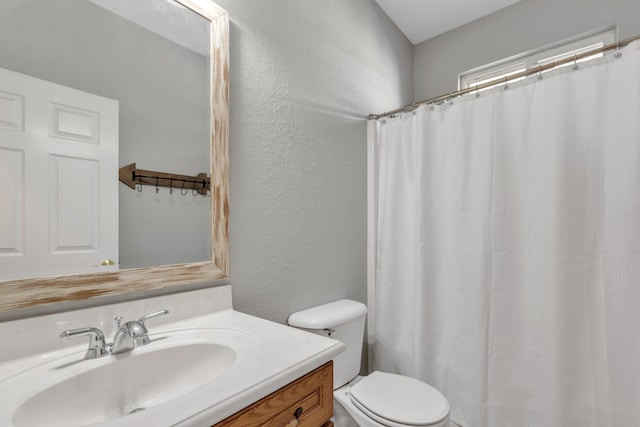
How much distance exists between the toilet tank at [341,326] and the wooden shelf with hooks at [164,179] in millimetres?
715

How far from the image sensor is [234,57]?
4.06 feet

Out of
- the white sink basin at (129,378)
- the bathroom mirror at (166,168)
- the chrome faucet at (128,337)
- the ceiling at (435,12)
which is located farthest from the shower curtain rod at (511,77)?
the chrome faucet at (128,337)

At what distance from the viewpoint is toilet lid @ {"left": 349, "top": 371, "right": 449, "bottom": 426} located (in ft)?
3.97

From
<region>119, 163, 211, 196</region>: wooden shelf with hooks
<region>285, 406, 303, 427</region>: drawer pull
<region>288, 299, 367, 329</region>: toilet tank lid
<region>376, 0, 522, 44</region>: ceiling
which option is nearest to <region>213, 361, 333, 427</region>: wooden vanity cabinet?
<region>285, 406, 303, 427</region>: drawer pull

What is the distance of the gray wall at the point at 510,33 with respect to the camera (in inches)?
70.1

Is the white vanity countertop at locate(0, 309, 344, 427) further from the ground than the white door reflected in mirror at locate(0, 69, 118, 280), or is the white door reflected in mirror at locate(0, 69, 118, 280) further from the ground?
the white door reflected in mirror at locate(0, 69, 118, 280)

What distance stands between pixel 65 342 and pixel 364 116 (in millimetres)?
1787

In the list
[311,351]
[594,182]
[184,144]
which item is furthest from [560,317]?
[184,144]

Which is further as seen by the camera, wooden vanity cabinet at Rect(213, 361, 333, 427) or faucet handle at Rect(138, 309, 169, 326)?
faucet handle at Rect(138, 309, 169, 326)

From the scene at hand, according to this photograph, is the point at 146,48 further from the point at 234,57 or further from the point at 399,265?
the point at 399,265

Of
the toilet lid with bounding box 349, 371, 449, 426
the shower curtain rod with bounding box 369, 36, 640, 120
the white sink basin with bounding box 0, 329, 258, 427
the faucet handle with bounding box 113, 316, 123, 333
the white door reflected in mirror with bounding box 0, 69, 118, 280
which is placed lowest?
the toilet lid with bounding box 349, 371, 449, 426

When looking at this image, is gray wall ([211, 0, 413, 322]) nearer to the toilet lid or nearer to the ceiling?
the ceiling

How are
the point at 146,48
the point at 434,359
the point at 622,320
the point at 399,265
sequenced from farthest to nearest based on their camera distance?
the point at 399,265 < the point at 434,359 < the point at 622,320 < the point at 146,48

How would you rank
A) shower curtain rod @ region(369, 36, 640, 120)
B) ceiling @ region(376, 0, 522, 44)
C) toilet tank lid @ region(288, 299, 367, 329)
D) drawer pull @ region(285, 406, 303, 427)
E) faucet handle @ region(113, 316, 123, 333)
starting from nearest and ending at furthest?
drawer pull @ region(285, 406, 303, 427), faucet handle @ region(113, 316, 123, 333), shower curtain rod @ region(369, 36, 640, 120), toilet tank lid @ region(288, 299, 367, 329), ceiling @ region(376, 0, 522, 44)
